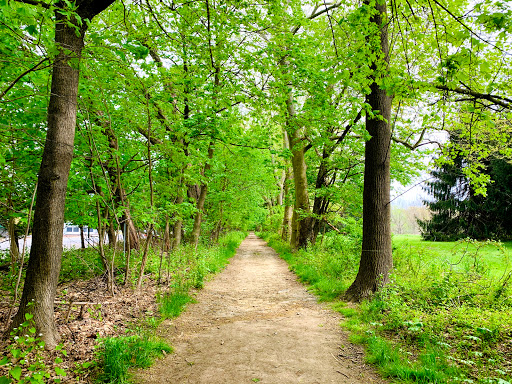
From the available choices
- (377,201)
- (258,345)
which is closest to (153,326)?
(258,345)

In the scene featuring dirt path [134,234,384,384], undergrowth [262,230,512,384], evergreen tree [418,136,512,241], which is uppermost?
evergreen tree [418,136,512,241]

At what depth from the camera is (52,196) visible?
11.6 feet

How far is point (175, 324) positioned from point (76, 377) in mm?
2091

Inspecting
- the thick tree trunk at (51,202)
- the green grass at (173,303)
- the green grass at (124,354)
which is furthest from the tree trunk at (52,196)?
the green grass at (173,303)

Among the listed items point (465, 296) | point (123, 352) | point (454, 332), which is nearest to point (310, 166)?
point (465, 296)

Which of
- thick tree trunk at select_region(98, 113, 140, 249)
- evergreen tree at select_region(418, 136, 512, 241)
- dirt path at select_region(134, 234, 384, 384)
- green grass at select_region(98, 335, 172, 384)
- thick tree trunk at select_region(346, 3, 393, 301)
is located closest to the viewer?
green grass at select_region(98, 335, 172, 384)

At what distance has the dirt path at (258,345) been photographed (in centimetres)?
344

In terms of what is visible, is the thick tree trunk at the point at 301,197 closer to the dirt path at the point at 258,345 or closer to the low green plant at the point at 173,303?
the dirt path at the point at 258,345

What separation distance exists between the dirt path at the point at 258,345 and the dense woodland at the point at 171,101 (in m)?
1.35

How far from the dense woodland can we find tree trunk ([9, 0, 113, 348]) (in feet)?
0.05

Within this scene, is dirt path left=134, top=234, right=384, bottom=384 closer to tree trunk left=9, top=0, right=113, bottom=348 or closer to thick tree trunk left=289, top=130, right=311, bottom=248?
tree trunk left=9, top=0, right=113, bottom=348

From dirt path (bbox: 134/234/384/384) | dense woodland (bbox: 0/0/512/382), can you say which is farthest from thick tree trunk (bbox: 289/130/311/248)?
dirt path (bbox: 134/234/384/384)

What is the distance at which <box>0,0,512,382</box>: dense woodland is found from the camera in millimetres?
3467

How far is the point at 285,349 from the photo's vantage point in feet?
13.5
